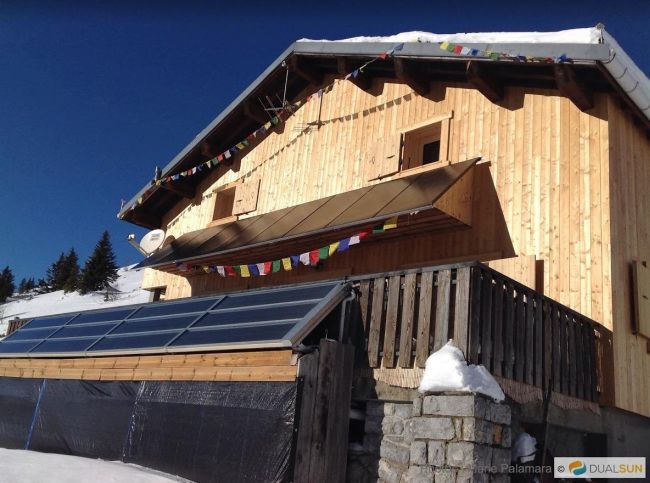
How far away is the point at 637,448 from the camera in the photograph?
8695 millimetres

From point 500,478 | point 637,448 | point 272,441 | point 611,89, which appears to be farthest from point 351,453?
point 611,89

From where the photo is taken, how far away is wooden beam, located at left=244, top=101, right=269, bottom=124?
Answer: 1520 centimetres

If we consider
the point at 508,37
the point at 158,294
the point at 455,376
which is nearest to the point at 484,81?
the point at 508,37

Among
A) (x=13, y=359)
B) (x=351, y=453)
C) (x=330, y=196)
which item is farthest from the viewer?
(x=330, y=196)

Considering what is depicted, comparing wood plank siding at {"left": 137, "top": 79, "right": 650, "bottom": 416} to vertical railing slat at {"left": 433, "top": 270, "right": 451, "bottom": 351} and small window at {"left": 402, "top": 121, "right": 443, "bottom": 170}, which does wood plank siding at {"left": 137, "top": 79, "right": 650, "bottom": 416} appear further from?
vertical railing slat at {"left": 433, "top": 270, "right": 451, "bottom": 351}

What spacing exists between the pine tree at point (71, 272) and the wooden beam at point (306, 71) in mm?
59861

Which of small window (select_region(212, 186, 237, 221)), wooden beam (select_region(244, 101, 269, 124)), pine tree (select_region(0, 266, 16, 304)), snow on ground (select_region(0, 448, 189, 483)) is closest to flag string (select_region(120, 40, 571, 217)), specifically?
wooden beam (select_region(244, 101, 269, 124))

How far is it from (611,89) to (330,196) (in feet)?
17.9

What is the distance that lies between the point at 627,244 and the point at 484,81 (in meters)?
3.38

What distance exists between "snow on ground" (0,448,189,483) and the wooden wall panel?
593cm

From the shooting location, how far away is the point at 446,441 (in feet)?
19.6

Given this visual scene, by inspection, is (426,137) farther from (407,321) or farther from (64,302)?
(64,302)

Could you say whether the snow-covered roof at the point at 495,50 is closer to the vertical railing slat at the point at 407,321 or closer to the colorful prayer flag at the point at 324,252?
the colorful prayer flag at the point at 324,252

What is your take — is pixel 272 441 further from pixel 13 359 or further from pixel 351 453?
pixel 13 359
